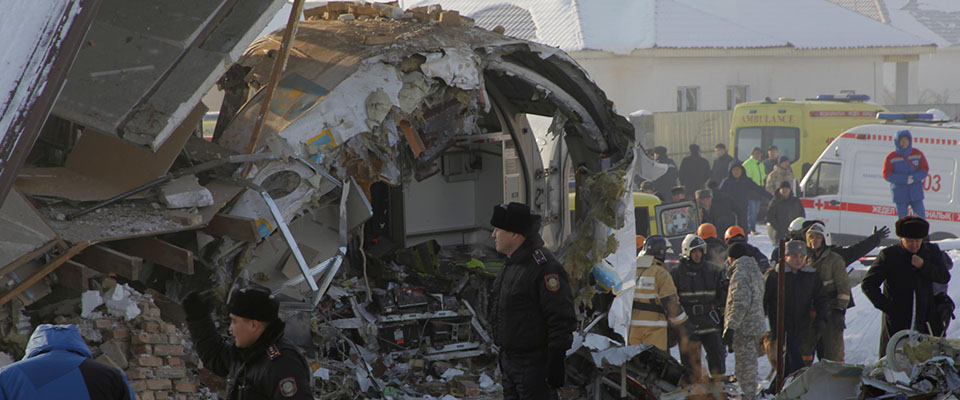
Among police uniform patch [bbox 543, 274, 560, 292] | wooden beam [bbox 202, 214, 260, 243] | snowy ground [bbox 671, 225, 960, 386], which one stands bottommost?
snowy ground [bbox 671, 225, 960, 386]

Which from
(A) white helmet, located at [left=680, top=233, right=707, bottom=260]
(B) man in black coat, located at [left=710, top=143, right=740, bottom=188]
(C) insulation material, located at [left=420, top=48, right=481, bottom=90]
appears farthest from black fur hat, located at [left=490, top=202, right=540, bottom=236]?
(B) man in black coat, located at [left=710, top=143, right=740, bottom=188]

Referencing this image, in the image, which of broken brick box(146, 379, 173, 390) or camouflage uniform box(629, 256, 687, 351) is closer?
broken brick box(146, 379, 173, 390)

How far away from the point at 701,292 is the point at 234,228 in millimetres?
4561

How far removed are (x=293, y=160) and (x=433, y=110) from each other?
2134 millimetres

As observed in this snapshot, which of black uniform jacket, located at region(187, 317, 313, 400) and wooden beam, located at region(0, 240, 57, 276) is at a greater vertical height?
wooden beam, located at region(0, 240, 57, 276)

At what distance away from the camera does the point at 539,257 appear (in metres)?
6.12

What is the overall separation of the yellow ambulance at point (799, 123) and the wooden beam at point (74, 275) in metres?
18.3

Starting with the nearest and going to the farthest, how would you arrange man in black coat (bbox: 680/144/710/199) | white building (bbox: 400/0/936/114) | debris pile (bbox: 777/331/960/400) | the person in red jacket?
debris pile (bbox: 777/331/960/400) → the person in red jacket → man in black coat (bbox: 680/144/710/199) → white building (bbox: 400/0/936/114)

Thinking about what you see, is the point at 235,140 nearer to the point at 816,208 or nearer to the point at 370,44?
the point at 370,44

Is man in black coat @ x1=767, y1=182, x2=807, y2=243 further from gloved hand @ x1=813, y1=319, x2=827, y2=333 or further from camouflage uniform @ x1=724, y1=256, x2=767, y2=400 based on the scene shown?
camouflage uniform @ x1=724, y1=256, x2=767, y2=400

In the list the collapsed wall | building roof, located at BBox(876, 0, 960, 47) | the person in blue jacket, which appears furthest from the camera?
building roof, located at BBox(876, 0, 960, 47)

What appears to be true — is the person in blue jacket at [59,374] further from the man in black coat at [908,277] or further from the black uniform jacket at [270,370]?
the man in black coat at [908,277]

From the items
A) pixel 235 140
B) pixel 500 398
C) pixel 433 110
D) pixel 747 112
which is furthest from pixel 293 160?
pixel 747 112

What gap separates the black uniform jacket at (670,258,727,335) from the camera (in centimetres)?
968
